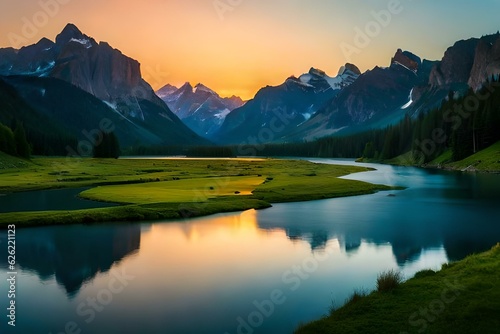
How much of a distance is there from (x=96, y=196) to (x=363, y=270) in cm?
5055

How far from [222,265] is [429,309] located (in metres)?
16.1

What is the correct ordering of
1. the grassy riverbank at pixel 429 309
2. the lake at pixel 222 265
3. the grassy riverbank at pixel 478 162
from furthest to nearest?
the grassy riverbank at pixel 478 162 → the lake at pixel 222 265 → the grassy riverbank at pixel 429 309

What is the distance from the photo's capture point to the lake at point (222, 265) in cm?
2198

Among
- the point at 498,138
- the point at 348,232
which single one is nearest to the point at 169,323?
the point at 348,232

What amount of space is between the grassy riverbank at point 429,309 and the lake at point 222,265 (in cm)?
122

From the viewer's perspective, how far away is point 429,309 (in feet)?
62.8

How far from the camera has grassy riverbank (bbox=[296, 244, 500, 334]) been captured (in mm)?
17375

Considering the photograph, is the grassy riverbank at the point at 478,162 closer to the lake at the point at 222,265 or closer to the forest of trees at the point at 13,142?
the lake at the point at 222,265

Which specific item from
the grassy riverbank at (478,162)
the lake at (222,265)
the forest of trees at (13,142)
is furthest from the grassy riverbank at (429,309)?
the forest of trees at (13,142)

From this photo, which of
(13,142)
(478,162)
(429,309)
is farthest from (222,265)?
(13,142)

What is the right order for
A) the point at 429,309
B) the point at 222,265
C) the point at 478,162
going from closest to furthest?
the point at 429,309, the point at 222,265, the point at 478,162

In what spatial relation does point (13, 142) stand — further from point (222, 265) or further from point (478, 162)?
point (478, 162)

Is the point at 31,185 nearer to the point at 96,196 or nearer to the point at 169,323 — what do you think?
the point at 96,196

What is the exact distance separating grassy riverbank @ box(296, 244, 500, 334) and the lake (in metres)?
1.22
